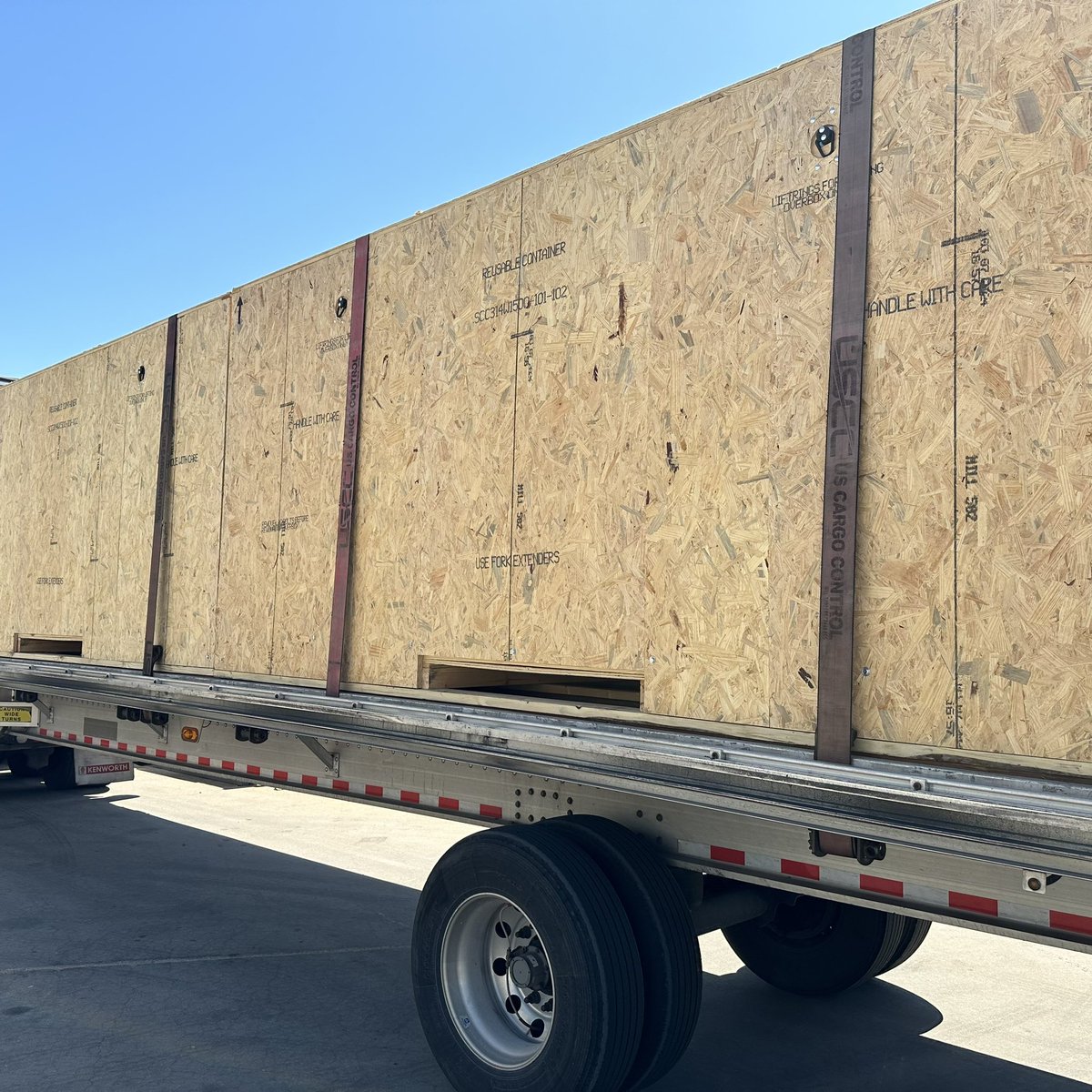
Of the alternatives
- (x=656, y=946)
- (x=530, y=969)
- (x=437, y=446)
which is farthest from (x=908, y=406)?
(x=530, y=969)

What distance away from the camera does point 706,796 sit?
2969 mm

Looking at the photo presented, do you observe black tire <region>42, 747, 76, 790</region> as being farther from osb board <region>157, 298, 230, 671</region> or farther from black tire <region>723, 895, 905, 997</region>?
black tire <region>723, 895, 905, 997</region>

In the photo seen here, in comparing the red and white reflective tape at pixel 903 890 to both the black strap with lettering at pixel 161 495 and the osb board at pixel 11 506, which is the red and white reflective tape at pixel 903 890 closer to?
the black strap with lettering at pixel 161 495

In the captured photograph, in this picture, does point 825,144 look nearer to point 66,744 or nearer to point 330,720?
point 330,720

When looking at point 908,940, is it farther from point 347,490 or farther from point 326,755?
point 347,490

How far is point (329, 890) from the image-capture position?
6.66 metres

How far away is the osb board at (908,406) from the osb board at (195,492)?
3640mm

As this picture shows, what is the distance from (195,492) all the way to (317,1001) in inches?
108

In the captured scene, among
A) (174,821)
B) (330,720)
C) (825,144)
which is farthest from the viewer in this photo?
(174,821)

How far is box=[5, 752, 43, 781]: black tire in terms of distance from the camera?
9.88m

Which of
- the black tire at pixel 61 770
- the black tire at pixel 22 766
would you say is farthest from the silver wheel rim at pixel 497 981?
the black tire at pixel 22 766

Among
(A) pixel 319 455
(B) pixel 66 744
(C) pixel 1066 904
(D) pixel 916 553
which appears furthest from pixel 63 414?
(C) pixel 1066 904

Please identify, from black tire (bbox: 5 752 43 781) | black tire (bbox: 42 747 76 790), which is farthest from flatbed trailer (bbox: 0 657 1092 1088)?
black tire (bbox: 5 752 43 781)

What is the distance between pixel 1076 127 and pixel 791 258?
33.4 inches
